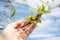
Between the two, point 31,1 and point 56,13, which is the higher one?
point 31,1

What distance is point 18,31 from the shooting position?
106 cm

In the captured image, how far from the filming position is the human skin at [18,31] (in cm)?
101

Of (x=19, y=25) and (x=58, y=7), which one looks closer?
(x=19, y=25)

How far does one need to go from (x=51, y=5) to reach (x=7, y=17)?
598mm

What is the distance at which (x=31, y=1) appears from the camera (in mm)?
2311

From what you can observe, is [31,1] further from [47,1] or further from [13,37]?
[13,37]

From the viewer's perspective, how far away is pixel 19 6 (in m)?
2.25

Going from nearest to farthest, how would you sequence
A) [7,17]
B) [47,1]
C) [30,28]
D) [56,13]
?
[30,28]
[7,17]
[47,1]
[56,13]

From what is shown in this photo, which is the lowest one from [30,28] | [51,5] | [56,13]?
[56,13]

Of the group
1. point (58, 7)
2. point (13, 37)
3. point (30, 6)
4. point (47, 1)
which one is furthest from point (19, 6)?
point (13, 37)

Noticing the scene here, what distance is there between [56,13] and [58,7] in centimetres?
14

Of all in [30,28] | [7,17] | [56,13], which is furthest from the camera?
[56,13]

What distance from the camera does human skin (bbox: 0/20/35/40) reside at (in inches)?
39.9

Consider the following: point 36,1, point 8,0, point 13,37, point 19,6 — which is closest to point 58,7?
point 36,1
